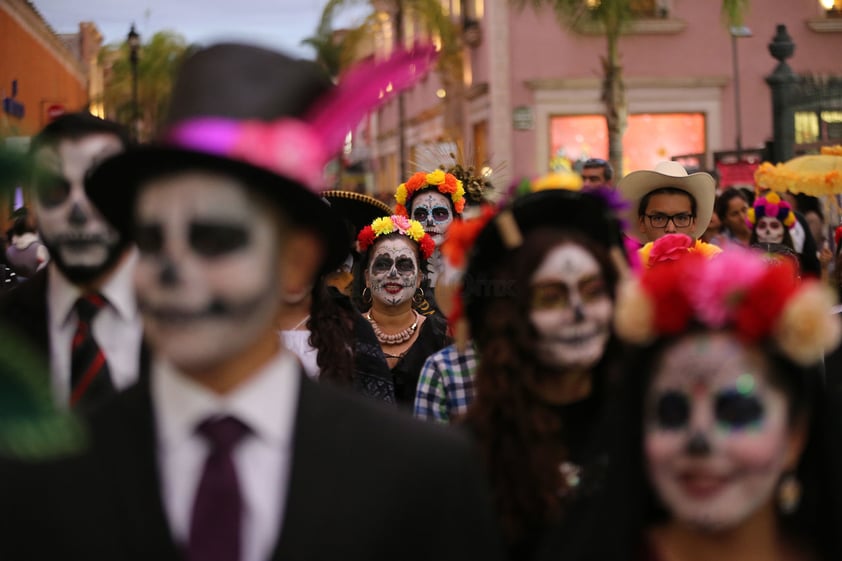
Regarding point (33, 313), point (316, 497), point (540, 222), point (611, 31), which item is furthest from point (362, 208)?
point (611, 31)

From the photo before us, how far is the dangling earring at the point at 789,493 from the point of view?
272 cm

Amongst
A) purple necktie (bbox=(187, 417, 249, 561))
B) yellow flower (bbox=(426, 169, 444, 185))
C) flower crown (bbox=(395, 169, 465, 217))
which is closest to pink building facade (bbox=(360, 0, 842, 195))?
flower crown (bbox=(395, 169, 465, 217))

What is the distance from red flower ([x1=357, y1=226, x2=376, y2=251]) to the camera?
7.88 m

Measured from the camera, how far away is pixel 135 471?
2.50m

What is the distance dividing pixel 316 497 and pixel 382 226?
17.8 ft

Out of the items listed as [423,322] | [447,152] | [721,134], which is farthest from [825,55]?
[423,322]

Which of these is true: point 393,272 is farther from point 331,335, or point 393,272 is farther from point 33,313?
point 33,313

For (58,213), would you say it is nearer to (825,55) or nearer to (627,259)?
(627,259)

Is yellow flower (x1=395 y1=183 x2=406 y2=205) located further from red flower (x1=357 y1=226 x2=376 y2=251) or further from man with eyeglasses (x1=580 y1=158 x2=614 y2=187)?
man with eyeglasses (x1=580 y1=158 x2=614 y2=187)

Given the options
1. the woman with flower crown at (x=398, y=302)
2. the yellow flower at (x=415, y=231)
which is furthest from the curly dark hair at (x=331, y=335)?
the yellow flower at (x=415, y=231)

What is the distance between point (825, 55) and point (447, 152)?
19.9m

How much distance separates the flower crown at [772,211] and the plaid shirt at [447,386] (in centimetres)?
622

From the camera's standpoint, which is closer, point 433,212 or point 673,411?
point 673,411

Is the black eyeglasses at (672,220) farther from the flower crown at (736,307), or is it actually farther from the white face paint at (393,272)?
the flower crown at (736,307)
